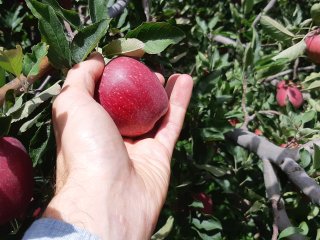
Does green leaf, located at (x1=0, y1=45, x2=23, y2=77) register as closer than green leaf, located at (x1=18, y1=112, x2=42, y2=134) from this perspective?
Yes

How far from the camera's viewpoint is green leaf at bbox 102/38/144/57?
1154 millimetres

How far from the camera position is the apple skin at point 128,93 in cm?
116

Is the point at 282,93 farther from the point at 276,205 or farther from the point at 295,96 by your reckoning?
the point at 276,205

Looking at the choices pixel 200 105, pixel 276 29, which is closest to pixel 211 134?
pixel 200 105

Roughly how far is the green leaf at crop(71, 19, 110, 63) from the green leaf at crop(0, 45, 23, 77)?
153 mm

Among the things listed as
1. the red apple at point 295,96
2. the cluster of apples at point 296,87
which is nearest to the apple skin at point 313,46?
the cluster of apples at point 296,87

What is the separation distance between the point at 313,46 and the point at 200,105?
1.81 ft

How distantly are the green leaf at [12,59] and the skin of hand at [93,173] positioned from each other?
0.12m

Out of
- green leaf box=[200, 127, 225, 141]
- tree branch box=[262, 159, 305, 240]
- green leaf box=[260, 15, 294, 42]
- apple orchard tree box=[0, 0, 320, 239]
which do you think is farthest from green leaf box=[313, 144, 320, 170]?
green leaf box=[260, 15, 294, 42]

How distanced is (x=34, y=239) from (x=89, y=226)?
116 millimetres

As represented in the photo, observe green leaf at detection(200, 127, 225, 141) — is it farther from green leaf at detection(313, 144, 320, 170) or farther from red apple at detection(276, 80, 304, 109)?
red apple at detection(276, 80, 304, 109)

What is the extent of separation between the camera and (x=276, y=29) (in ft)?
5.39

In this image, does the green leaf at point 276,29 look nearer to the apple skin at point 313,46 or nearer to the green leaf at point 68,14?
the apple skin at point 313,46

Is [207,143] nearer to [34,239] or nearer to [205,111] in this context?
[205,111]
